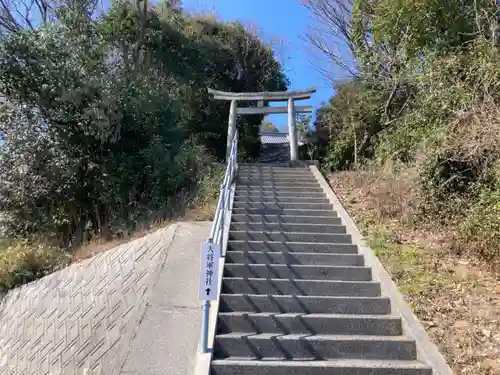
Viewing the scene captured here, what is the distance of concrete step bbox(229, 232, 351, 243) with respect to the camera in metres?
7.16

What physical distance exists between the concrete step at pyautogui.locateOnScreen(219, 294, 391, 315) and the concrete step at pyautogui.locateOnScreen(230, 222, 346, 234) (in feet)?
7.54

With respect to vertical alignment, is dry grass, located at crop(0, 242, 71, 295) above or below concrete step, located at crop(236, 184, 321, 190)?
below

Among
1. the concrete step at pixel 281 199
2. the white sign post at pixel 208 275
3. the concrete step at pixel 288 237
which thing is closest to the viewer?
the white sign post at pixel 208 275

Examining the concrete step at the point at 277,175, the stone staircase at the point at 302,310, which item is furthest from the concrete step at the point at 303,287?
the concrete step at the point at 277,175

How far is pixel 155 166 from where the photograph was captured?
1146 cm

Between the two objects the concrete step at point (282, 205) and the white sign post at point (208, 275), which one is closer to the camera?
the white sign post at point (208, 275)

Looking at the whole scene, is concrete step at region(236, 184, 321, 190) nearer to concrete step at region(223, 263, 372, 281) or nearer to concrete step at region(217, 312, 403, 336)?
concrete step at region(223, 263, 372, 281)

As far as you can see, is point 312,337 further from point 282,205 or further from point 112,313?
point 282,205

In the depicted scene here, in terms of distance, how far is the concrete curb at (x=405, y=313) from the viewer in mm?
4281

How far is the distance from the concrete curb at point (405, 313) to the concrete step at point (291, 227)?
→ 0.87ft

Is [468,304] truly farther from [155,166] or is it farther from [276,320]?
[155,166]

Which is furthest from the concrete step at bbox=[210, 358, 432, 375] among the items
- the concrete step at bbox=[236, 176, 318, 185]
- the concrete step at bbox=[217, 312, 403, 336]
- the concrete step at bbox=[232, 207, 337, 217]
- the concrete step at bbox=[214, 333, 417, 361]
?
the concrete step at bbox=[236, 176, 318, 185]

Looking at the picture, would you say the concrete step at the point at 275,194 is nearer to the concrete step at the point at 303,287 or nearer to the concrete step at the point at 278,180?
the concrete step at the point at 278,180

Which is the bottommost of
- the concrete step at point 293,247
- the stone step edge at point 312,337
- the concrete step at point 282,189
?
the stone step edge at point 312,337
